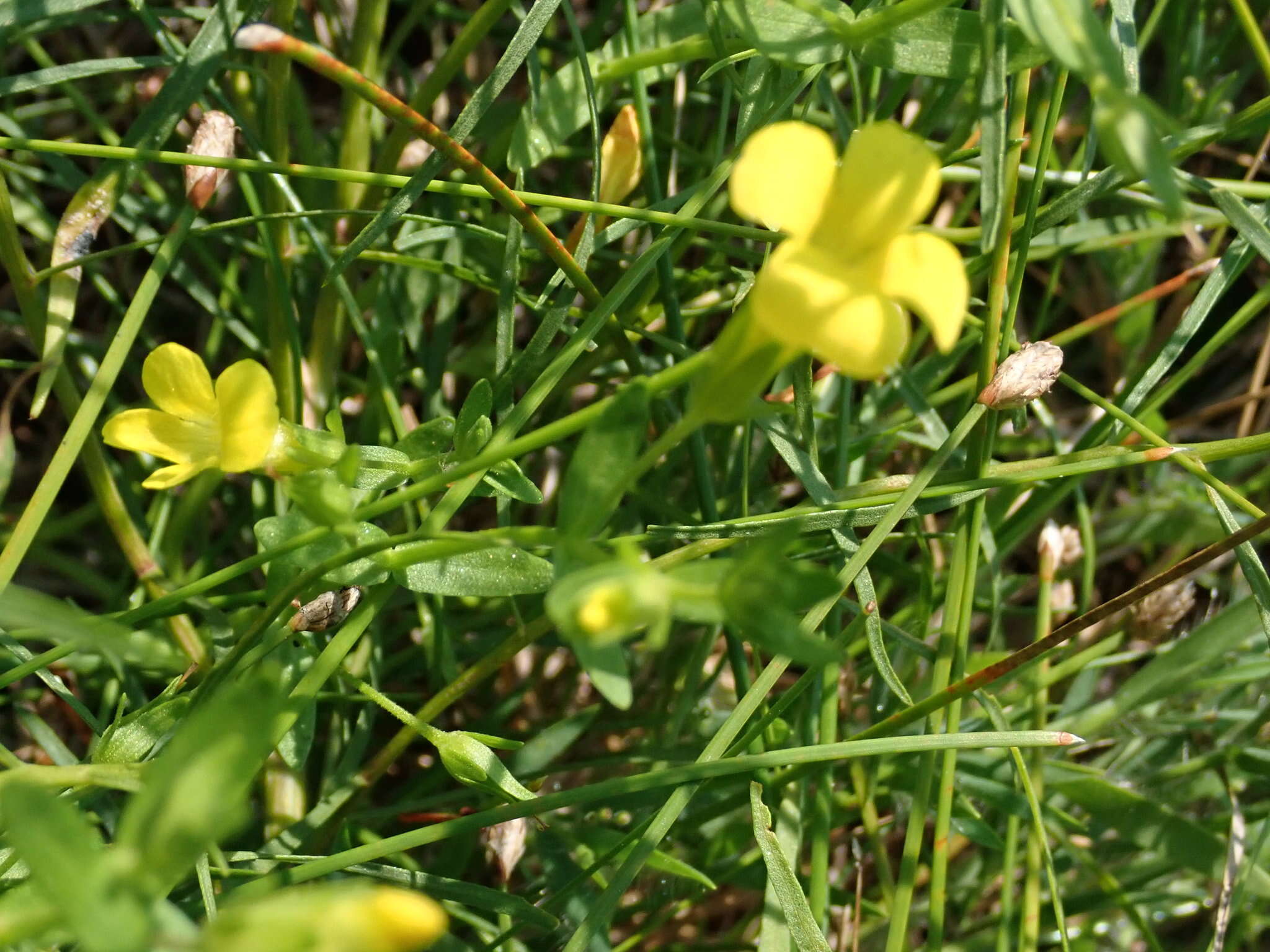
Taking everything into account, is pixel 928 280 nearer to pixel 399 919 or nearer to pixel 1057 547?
pixel 399 919

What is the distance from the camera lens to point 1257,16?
59.1 inches

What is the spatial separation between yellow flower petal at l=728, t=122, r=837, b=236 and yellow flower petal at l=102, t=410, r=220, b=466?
445mm

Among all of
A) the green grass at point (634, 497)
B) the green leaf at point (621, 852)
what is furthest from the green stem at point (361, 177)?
the green leaf at point (621, 852)

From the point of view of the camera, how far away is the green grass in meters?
0.81

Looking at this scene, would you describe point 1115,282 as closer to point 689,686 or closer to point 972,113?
Answer: point 972,113

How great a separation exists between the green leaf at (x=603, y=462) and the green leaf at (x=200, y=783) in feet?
0.64

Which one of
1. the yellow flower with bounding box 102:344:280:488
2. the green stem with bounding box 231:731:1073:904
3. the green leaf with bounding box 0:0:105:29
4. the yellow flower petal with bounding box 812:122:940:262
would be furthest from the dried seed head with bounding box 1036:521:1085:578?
the green leaf with bounding box 0:0:105:29

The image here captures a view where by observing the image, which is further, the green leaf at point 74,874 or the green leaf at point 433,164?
the green leaf at point 433,164

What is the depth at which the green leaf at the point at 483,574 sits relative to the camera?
2.56 feet

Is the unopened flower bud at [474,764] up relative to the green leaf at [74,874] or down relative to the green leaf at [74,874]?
down

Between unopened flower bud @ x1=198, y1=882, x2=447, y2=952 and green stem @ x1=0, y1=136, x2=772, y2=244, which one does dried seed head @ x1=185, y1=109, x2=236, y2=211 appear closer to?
green stem @ x1=0, y1=136, x2=772, y2=244

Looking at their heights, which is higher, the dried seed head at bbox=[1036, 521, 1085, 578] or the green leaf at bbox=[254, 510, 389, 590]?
the green leaf at bbox=[254, 510, 389, 590]

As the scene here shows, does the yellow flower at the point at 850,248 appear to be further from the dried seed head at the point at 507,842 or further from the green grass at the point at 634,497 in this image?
the dried seed head at the point at 507,842

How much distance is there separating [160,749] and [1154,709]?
42.2 inches
